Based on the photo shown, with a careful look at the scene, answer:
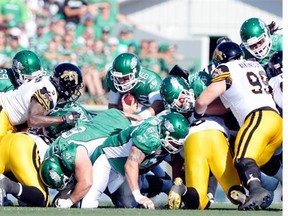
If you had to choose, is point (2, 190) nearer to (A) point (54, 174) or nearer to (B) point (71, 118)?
(A) point (54, 174)

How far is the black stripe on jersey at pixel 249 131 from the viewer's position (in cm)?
919

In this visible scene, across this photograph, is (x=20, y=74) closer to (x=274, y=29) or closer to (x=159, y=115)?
(x=159, y=115)

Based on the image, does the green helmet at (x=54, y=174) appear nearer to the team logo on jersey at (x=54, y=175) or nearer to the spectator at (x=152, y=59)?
the team logo on jersey at (x=54, y=175)

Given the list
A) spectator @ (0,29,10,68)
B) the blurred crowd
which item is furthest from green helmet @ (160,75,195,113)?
spectator @ (0,29,10,68)

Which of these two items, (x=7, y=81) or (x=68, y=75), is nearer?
(x=68, y=75)

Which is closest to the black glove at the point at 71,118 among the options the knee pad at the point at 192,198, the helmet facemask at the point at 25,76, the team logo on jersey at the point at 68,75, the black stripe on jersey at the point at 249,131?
the team logo on jersey at the point at 68,75

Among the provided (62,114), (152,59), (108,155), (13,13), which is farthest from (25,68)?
(152,59)

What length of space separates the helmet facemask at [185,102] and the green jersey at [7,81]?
1766 millimetres

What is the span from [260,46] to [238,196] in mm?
1473

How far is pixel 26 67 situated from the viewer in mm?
10266

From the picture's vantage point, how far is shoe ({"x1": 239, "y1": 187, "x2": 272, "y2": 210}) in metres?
8.84

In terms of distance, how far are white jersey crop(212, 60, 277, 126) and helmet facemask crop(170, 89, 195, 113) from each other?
0.28 meters

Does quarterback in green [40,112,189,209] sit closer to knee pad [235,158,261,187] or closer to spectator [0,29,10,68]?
knee pad [235,158,261,187]
